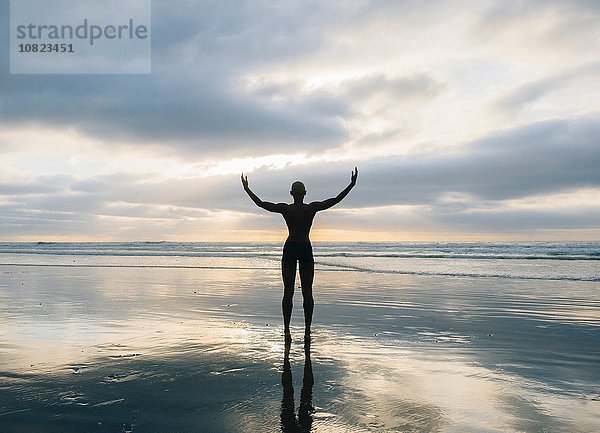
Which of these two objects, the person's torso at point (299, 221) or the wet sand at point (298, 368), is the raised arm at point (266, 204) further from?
the wet sand at point (298, 368)

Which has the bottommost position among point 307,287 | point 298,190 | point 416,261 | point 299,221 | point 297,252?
point 416,261

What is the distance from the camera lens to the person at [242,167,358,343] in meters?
8.02

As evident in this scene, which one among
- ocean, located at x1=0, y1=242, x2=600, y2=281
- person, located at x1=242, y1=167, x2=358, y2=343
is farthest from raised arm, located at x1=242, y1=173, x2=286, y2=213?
ocean, located at x1=0, y1=242, x2=600, y2=281

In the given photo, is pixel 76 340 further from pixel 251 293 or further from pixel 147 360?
pixel 251 293

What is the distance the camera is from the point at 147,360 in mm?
6176

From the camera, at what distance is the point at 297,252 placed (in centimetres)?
806

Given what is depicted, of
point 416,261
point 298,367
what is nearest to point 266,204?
point 298,367

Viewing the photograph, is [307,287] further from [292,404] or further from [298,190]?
[292,404]

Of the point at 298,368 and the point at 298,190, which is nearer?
the point at 298,368

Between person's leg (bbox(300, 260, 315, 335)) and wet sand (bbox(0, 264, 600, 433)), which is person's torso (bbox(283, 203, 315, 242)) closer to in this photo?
person's leg (bbox(300, 260, 315, 335))

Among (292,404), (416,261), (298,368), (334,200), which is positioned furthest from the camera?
(416,261)

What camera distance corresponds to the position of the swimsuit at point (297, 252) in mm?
8031

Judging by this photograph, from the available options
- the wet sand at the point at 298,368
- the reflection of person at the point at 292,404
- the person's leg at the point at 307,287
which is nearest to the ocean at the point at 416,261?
the wet sand at the point at 298,368

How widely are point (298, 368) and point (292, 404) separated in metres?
1.40
